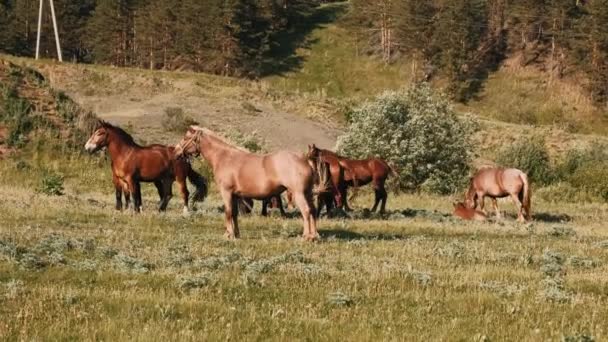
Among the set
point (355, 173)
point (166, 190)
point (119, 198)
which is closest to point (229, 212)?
point (166, 190)

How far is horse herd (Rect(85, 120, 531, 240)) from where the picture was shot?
16.1 metres

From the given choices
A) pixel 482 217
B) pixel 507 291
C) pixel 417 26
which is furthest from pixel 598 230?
pixel 417 26

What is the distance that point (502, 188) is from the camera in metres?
26.3

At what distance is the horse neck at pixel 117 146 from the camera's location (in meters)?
21.8

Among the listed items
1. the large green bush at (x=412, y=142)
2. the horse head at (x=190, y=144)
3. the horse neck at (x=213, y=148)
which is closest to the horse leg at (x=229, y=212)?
the horse neck at (x=213, y=148)

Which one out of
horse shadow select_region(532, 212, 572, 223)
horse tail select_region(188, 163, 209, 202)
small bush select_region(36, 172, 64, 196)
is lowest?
horse shadow select_region(532, 212, 572, 223)

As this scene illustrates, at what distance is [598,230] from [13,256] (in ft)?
58.8

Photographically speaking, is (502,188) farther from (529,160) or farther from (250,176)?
(529,160)

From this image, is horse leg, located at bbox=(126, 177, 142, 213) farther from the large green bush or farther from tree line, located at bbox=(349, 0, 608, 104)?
tree line, located at bbox=(349, 0, 608, 104)

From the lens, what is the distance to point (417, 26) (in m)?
96.9

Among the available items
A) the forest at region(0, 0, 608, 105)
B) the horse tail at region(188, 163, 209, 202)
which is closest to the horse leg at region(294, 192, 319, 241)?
the horse tail at region(188, 163, 209, 202)

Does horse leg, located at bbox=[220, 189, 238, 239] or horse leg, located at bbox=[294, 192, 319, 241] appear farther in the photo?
horse leg, located at bbox=[220, 189, 238, 239]

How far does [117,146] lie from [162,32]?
8624 centimetres

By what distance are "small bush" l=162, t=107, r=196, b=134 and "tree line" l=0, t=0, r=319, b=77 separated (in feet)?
147
